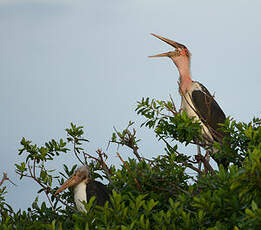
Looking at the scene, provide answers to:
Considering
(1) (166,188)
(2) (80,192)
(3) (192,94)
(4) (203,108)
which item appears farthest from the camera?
(3) (192,94)

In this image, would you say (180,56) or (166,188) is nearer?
(166,188)

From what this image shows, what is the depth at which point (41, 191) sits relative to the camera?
6.06 m

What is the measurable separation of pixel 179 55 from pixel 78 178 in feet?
11.6

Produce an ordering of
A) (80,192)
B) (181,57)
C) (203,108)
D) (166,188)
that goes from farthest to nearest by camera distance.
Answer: (181,57) < (203,108) < (80,192) < (166,188)

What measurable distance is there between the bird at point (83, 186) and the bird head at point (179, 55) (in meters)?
3.19

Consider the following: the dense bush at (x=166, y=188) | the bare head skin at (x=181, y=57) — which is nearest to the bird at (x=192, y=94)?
the bare head skin at (x=181, y=57)

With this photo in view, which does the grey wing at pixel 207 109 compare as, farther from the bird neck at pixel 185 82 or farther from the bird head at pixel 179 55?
the bird head at pixel 179 55

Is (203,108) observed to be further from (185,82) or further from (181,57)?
(181,57)

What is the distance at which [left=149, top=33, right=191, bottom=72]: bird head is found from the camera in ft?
28.5

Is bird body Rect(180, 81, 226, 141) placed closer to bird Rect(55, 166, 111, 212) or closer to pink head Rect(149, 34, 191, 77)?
pink head Rect(149, 34, 191, 77)

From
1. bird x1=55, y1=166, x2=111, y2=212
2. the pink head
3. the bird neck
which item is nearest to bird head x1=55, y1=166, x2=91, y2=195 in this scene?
bird x1=55, y1=166, x2=111, y2=212

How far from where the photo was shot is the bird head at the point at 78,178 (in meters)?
6.33

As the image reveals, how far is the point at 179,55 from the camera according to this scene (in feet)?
28.6

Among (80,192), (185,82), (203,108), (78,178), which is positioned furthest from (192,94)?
(80,192)
